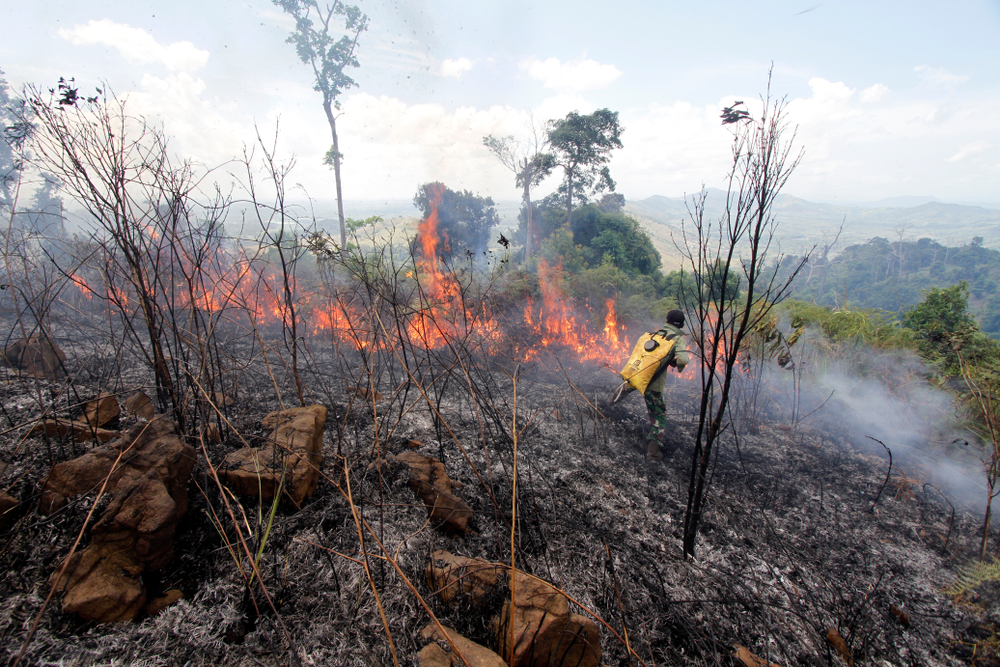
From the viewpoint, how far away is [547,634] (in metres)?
2.08

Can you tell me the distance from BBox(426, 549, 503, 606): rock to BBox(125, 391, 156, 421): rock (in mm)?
3239

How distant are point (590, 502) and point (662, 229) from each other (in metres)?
54.6

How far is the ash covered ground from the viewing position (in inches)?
80.5

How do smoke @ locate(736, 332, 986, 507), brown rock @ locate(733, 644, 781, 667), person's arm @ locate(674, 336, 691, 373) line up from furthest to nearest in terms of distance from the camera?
smoke @ locate(736, 332, 986, 507), person's arm @ locate(674, 336, 691, 373), brown rock @ locate(733, 644, 781, 667)

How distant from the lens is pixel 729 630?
2607mm

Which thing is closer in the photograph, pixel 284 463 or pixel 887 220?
pixel 284 463

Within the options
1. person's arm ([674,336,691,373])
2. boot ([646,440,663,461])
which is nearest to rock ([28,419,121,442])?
boot ([646,440,663,461])

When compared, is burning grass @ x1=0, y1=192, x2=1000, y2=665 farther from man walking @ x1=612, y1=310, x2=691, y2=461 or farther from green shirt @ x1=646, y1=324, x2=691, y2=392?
green shirt @ x1=646, y1=324, x2=691, y2=392

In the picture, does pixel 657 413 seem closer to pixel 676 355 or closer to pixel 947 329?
pixel 676 355

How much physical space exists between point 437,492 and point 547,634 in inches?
55.0

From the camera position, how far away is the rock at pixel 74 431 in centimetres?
279

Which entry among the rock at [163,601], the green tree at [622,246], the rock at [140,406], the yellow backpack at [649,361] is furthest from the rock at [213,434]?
the green tree at [622,246]

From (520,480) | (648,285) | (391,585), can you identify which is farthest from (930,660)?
(648,285)

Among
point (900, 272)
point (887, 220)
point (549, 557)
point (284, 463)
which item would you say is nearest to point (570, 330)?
point (549, 557)
